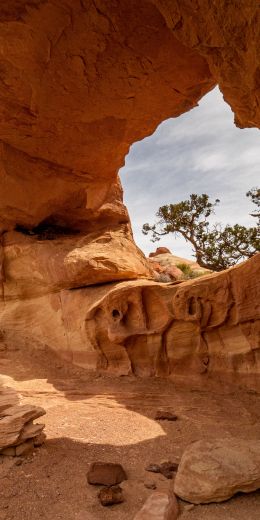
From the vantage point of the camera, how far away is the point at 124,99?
233 inches

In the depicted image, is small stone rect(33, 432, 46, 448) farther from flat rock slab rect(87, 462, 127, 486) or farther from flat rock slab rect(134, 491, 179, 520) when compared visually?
flat rock slab rect(134, 491, 179, 520)

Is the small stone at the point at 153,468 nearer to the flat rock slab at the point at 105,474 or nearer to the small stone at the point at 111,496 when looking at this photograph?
the flat rock slab at the point at 105,474

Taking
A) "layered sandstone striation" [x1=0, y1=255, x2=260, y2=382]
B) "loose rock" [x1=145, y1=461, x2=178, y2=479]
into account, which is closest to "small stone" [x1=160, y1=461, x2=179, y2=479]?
"loose rock" [x1=145, y1=461, x2=178, y2=479]

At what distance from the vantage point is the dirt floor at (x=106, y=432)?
3.00m

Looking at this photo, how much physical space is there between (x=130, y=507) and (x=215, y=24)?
440 cm

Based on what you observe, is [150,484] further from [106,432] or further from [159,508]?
[106,432]

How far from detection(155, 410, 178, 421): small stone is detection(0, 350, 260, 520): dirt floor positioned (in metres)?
0.08

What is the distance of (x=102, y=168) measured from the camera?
8.40 meters

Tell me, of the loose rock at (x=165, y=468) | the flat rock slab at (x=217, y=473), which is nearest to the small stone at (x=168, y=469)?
the loose rock at (x=165, y=468)

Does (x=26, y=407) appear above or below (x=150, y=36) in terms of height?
below

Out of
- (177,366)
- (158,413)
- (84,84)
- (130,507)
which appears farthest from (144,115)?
(130,507)

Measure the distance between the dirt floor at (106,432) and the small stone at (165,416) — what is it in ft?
0.28

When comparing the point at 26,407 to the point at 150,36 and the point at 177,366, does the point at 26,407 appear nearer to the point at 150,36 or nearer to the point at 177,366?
the point at 177,366

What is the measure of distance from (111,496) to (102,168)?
6739mm
